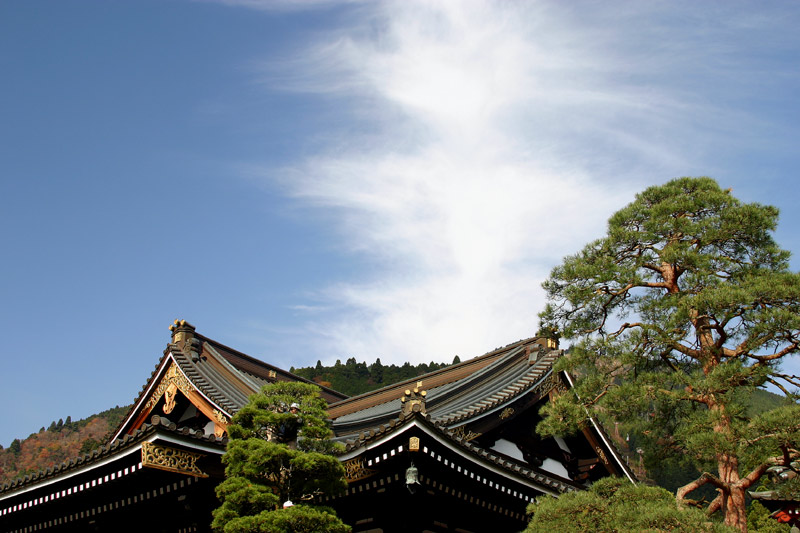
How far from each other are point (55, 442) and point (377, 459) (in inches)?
2918

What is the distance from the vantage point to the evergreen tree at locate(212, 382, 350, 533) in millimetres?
8320

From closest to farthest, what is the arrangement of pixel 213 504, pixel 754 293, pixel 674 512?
pixel 674 512 < pixel 754 293 < pixel 213 504

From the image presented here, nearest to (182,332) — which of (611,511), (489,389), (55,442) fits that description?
(489,389)

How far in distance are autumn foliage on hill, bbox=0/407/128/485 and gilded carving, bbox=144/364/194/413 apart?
54.5 metres

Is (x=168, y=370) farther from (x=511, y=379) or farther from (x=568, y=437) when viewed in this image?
(x=568, y=437)

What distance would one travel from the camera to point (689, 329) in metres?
9.70

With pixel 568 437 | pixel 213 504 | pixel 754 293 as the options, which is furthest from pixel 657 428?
pixel 213 504

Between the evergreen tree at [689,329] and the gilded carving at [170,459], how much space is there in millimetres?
5247

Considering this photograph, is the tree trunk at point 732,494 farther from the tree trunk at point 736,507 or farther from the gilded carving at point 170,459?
the gilded carving at point 170,459

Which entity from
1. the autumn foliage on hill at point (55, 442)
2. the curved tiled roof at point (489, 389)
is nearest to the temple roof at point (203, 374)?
the curved tiled roof at point (489, 389)

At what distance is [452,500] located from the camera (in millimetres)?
10766

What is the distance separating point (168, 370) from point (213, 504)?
13.3 feet

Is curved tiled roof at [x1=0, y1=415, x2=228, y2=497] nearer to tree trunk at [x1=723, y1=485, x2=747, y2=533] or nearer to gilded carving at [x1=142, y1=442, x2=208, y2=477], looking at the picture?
gilded carving at [x1=142, y1=442, x2=208, y2=477]

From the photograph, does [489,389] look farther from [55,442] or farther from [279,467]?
[55,442]
